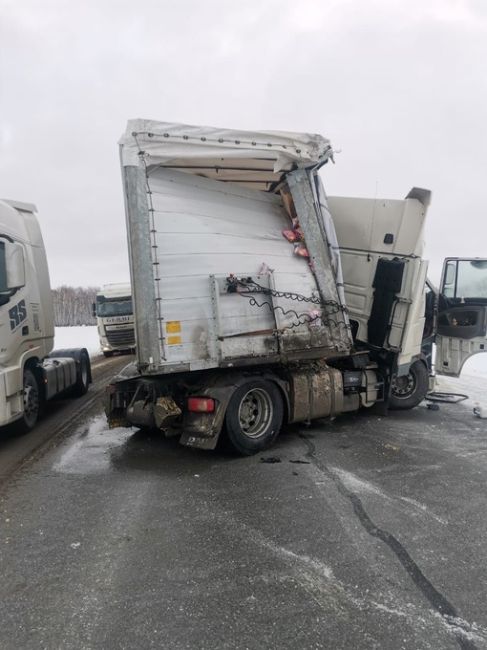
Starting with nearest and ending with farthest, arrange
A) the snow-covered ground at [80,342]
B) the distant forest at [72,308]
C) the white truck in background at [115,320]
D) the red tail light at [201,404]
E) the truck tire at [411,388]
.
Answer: the red tail light at [201,404] < the truck tire at [411,388] < the white truck in background at [115,320] < the snow-covered ground at [80,342] < the distant forest at [72,308]

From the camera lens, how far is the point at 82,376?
33.8ft

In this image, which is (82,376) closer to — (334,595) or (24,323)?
(24,323)

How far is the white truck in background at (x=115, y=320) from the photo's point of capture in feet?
61.8

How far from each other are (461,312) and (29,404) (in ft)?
24.4

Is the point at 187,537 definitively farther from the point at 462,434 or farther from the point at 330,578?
the point at 462,434

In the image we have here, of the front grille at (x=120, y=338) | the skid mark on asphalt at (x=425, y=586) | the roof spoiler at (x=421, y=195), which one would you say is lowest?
the skid mark on asphalt at (x=425, y=586)

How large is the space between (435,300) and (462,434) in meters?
2.69

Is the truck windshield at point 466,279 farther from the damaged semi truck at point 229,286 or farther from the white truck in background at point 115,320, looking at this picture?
the white truck in background at point 115,320

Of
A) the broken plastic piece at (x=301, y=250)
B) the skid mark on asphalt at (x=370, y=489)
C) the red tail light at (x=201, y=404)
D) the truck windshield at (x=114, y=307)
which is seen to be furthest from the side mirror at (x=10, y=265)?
the truck windshield at (x=114, y=307)

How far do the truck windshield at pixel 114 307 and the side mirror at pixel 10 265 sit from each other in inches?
518

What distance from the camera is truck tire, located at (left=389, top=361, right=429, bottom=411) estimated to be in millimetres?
7941

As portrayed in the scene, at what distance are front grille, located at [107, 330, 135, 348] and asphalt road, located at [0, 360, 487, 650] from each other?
13.1 meters

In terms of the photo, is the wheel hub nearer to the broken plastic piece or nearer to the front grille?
the broken plastic piece

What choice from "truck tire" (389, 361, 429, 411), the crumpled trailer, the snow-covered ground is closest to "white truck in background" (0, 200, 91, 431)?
the crumpled trailer
